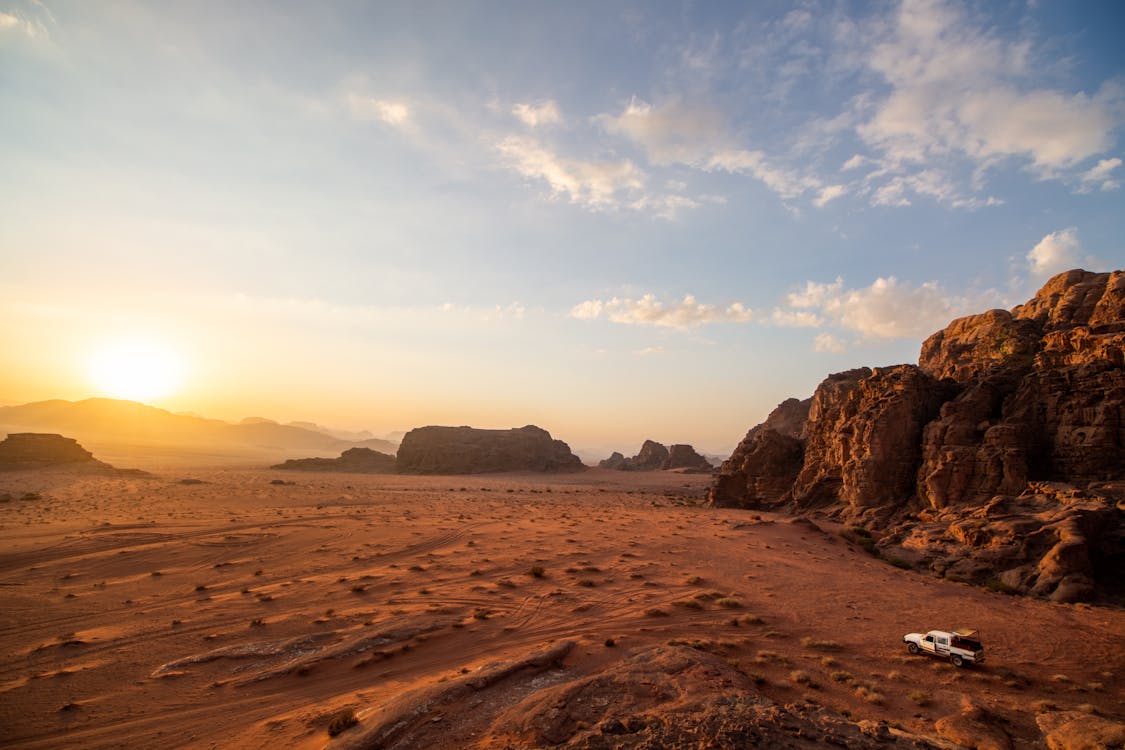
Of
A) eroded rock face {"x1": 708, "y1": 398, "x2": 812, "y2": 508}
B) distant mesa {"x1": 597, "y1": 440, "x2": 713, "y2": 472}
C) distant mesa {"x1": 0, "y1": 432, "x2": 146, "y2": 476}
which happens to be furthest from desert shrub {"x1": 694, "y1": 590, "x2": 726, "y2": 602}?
distant mesa {"x1": 597, "y1": 440, "x2": 713, "y2": 472}

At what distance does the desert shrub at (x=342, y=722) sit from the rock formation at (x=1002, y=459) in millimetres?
22872

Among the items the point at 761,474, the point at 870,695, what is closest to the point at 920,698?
the point at 870,695

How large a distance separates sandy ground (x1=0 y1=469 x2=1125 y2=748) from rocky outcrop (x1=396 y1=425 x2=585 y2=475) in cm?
5549

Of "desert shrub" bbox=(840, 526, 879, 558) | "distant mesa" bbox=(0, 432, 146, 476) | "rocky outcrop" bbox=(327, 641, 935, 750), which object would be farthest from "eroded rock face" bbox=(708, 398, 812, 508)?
"distant mesa" bbox=(0, 432, 146, 476)

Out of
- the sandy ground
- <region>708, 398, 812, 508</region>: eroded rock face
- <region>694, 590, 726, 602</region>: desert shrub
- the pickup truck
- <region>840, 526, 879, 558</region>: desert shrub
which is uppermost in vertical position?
<region>708, 398, 812, 508</region>: eroded rock face

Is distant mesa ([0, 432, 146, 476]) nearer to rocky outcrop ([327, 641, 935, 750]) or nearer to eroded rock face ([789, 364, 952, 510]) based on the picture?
rocky outcrop ([327, 641, 935, 750])

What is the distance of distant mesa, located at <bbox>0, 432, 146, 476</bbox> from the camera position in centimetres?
4978

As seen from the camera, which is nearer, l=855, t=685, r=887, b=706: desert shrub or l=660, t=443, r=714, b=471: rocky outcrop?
l=855, t=685, r=887, b=706: desert shrub

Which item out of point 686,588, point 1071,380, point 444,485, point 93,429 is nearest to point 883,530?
point 1071,380

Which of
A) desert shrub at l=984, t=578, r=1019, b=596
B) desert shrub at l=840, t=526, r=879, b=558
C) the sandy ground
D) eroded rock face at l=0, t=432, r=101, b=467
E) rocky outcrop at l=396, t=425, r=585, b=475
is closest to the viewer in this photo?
the sandy ground

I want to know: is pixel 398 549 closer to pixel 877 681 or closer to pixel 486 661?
pixel 486 661

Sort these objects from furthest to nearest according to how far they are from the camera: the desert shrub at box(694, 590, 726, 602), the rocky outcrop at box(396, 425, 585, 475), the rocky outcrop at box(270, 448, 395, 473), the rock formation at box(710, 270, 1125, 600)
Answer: the rocky outcrop at box(396, 425, 585, 475) → the rocky outcrop at box(270, 448, 395, 473) → the rock formation at box(710, 270, 1125, 600) → the desert shrub at box(694, 590, 726, 602)

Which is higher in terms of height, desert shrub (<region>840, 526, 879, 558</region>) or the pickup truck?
desert shrub (<region>840, 526, 879, 558</region>)

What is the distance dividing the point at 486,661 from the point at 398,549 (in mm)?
12569
